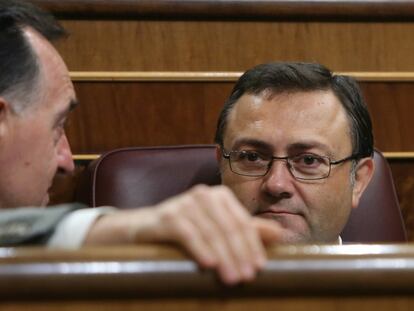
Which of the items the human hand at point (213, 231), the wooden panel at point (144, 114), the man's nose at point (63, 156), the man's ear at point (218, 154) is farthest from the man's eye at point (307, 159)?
the human hand at point (213, 231)

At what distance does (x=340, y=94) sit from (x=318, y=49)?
0.19m

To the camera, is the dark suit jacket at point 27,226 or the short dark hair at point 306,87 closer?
the dark suit jacket at point 27,226

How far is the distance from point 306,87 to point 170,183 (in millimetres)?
210

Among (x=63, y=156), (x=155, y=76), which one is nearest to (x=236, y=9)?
(x=155, y=76)

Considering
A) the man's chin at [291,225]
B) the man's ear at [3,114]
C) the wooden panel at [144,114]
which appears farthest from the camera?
the wooden panel at [144,114]

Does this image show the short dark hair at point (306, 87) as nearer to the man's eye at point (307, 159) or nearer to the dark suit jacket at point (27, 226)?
the man's eye at point (307, 159)

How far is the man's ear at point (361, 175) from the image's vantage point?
104cm

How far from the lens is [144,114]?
1.14 meters

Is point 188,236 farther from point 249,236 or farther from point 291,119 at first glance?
point 291,119

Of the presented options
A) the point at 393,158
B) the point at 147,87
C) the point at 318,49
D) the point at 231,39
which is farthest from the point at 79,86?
the point at 393,158

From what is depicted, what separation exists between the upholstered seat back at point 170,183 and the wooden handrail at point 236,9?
0.23 metres

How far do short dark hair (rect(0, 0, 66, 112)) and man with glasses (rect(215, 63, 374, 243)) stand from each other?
351 mm

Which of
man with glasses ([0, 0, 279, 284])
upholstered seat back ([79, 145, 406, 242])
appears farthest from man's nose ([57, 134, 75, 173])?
upholstered seat back ([79, 145, 406, 242])

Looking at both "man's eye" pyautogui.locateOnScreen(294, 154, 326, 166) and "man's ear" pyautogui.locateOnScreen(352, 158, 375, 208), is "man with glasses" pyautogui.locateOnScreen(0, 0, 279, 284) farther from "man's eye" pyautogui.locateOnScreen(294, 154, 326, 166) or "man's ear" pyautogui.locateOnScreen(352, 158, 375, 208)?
"man's ear" pyautogui.locateOnScreen(352, 158, 375, 208)
